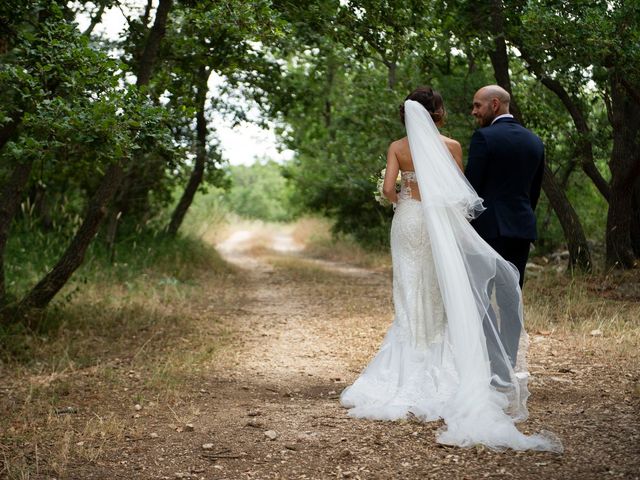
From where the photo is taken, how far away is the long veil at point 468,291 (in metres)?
4.92

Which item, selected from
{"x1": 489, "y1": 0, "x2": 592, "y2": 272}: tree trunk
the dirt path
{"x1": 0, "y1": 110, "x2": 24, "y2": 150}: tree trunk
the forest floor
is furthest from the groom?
{"x1": 489, "y1": 0, "x2": 592, "y2": 272}: tree trunk

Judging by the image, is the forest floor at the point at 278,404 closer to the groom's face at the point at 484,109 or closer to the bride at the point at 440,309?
the bride at the point at 440,309

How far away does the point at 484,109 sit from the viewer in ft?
17.6

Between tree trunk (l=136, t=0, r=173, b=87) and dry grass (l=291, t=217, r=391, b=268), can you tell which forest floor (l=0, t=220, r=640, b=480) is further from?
dry grass (l=291, t=217, r=391, b=268)

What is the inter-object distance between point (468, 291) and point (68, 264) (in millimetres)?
4869

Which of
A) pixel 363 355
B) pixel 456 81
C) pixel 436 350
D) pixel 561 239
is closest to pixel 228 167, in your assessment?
pixel 456 81

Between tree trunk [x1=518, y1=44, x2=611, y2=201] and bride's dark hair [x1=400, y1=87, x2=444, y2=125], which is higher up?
tree trunk [x1=518, y1=44, x2=611, y2=201]

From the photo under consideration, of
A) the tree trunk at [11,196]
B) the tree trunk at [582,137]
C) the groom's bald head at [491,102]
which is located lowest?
the tree trunk at [11,196]

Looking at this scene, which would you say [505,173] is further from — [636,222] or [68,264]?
[636,222]

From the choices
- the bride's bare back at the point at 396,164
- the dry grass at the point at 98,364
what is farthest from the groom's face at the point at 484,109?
the dry grass at the point at 98,364

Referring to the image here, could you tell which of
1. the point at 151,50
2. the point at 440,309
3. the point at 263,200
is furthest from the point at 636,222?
the point at 263,200

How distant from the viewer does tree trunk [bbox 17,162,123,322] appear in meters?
8.08

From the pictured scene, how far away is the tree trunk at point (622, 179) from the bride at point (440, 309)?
645cm

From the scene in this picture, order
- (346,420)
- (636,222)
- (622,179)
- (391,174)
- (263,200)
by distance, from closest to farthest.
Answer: (346,420)
(391,174)
(622,179)
(636,222)
(263,200)
